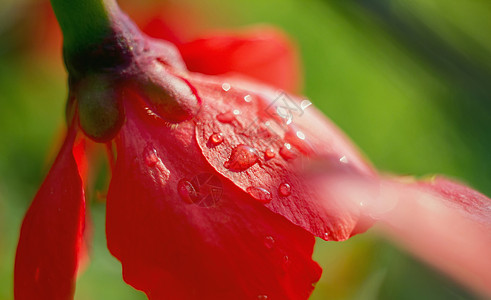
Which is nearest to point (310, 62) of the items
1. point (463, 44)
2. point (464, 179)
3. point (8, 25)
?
point (464, 179)

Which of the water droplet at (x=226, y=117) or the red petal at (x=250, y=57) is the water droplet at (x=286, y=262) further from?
the red petal at (x=250, y=57)

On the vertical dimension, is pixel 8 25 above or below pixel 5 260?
above

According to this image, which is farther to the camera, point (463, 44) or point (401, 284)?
point (401, 284)

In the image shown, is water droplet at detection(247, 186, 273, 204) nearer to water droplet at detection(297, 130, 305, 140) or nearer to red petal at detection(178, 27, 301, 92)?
water droplet at detection(297, 130, 305, 140)

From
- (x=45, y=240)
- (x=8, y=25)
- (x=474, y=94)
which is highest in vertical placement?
(x=474, y=94)

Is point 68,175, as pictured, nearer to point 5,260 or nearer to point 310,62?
point 5,260

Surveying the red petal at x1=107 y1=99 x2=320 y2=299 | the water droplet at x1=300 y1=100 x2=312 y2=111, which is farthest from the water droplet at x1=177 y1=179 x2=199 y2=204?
the water droplet at x1=300 y1=100 x2=312 y2=111

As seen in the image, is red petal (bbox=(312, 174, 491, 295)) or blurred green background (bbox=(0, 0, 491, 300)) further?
blurred green background (bbox=(0, 0, 491, 300))

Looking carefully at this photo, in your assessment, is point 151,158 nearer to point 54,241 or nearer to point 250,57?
point 54,241
